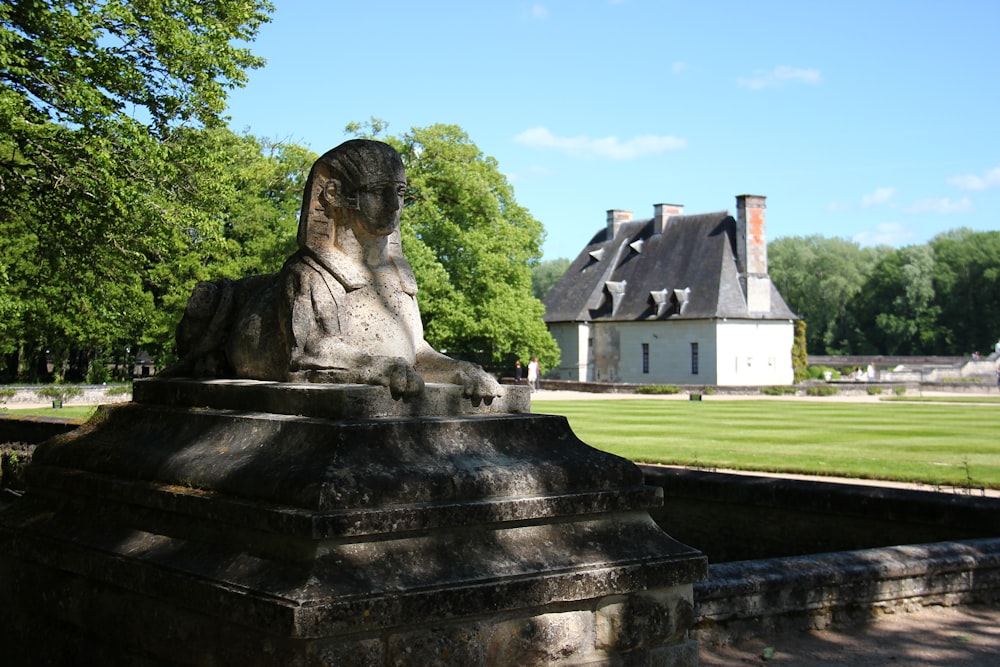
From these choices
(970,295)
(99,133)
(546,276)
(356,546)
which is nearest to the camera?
(356,546)

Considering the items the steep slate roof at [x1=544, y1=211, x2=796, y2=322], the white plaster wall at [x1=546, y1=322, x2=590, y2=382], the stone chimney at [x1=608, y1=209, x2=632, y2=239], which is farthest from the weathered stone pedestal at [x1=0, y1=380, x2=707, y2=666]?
the stone chimney at [x1=608, y1=209, x2=632, y2=239]

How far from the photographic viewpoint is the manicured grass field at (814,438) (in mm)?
14719

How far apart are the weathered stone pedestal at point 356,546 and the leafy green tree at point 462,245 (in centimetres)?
3352

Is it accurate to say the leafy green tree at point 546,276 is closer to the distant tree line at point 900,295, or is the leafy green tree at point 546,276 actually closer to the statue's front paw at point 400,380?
the distant tree line at point 900,295

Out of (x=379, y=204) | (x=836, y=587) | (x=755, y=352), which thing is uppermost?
(x=755, y=352)

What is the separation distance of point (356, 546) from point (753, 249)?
58.2 meters

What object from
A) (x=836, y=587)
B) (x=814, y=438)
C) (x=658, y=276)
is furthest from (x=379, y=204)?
(x=658, y=276)

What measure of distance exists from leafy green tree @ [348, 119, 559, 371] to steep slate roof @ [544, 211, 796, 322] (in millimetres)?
18589

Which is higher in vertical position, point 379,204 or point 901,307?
point 901,307

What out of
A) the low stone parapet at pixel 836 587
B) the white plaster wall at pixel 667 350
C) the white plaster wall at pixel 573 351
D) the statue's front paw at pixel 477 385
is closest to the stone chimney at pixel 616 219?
the white plaster wall at pixel 573 351

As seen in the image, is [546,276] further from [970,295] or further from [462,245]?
[462,245]

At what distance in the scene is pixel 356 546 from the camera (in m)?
4.15

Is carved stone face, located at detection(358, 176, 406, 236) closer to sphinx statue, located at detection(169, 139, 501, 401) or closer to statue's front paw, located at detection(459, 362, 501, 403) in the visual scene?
sphinx statue, located at detection(169, 139, 501, 401)

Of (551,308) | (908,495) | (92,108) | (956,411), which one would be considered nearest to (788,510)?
(908,495)
